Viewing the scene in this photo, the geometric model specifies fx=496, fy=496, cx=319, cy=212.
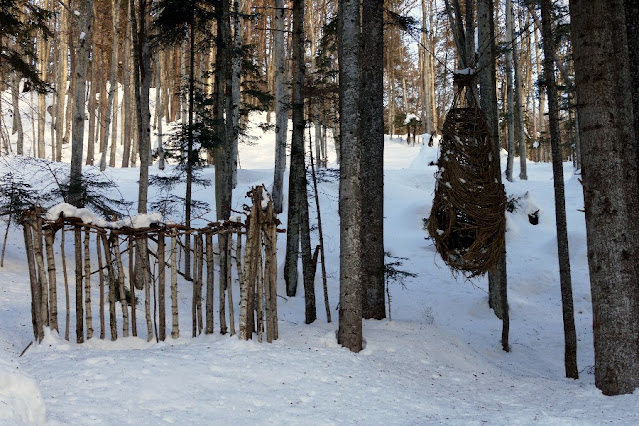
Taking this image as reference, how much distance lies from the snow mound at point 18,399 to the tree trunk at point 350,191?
12.8 ft

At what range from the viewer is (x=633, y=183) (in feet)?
17.0

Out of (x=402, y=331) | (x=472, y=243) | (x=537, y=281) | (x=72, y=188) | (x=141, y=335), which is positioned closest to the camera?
(x=472, y=243)

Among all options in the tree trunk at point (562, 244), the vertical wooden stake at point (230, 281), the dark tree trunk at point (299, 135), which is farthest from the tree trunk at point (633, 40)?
the vertical wooden stake at point (230, 281)

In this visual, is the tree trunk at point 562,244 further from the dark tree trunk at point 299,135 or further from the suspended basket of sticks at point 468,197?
the dark tree trunk at point 299,135

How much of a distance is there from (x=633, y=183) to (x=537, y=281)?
31.8 ft

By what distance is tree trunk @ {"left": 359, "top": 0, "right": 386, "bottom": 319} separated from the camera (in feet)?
27.9

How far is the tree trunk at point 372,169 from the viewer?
27.9 ft

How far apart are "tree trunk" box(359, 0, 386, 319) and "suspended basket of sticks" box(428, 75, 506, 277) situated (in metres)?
2.09

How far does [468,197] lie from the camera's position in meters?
6.21

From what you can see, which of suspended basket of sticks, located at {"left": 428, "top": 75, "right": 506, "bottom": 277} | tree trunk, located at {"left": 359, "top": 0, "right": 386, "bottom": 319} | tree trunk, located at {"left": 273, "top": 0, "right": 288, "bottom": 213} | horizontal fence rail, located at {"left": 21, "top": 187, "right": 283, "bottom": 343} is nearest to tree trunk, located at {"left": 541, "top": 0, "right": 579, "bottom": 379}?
suspended basket of sticks, located at {"left": 428, "top": 75, "right": 506, "bottom": 277}

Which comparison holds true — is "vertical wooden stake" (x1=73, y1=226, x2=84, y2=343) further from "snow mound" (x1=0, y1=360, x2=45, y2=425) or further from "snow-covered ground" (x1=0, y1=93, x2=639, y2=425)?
"snow mound" (x1=0, y1=360, x2=45, y2=425)

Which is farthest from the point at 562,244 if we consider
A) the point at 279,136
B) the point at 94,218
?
the point at 279,136

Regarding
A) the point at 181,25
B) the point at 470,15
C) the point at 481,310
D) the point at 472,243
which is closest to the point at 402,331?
the point at 472,243

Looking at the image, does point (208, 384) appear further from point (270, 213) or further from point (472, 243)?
point (472, 243)
